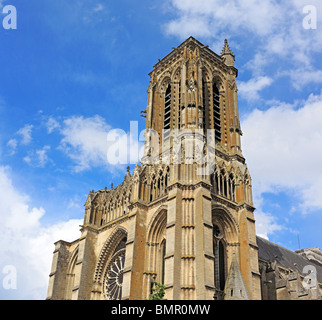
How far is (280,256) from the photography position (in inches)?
1769

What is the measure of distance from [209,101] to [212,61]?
15.7ft

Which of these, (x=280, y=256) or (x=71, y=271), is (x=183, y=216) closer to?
(x=71, y=271)

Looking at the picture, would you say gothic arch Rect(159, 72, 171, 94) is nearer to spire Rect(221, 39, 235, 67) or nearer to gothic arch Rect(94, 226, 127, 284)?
spire Rect(221, 39, 235, 67)

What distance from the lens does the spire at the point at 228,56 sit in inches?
Result: 1730

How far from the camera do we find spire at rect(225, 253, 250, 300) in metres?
26.9

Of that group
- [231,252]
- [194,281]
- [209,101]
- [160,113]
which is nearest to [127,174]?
[160,113]

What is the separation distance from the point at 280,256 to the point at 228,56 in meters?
20.9

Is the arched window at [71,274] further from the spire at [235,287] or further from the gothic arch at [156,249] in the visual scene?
the spire at [235,287]

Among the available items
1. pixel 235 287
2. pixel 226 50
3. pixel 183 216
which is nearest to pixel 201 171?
pixel 183 216

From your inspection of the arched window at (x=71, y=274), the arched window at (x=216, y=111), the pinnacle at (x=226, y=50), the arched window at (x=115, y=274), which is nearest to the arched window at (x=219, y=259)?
the arched window at (x=115, y=274)

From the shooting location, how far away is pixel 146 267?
30.7 meters

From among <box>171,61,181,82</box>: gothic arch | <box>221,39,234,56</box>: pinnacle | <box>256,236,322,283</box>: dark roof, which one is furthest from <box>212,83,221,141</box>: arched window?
<box>256,236,322,283</box>: dark roof

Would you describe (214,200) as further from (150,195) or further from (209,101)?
(209,101)

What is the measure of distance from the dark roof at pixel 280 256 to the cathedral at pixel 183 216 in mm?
394
